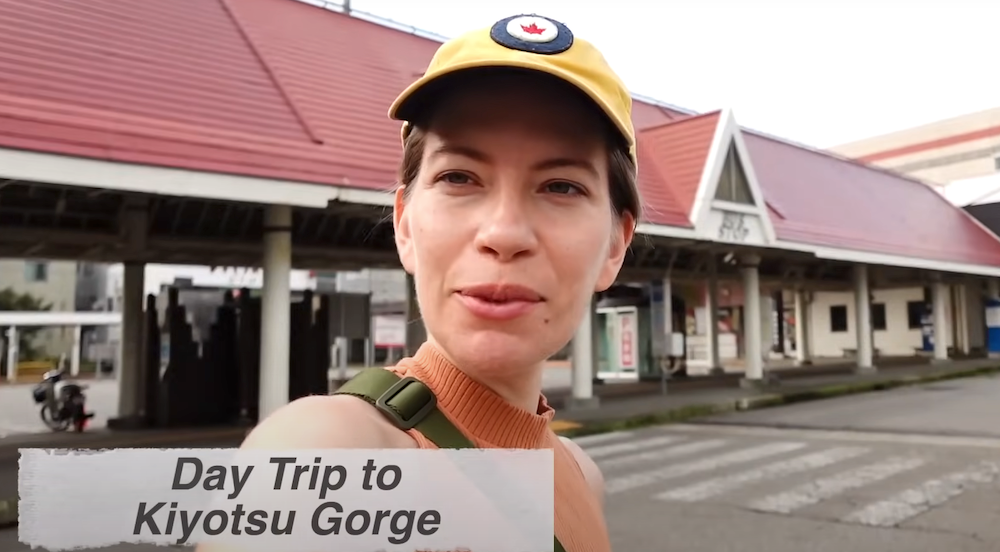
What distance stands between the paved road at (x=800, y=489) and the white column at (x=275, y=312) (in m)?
3.30

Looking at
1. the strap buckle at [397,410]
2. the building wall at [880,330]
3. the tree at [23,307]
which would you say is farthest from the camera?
the tree at [23,307]

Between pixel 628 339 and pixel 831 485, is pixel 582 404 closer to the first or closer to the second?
pixel 831 485

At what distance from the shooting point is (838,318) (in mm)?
34812

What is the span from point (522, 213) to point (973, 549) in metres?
5.45

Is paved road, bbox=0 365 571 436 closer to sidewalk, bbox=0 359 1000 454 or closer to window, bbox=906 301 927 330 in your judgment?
sidewalk, bbox=0 359 1000 454

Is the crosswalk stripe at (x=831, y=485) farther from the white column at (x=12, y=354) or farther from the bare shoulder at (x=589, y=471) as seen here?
the white column at (x=12, y=354)

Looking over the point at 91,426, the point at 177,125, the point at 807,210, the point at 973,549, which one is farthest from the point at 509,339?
the point at 807,210

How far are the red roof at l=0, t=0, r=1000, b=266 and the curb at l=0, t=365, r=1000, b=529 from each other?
130 inches

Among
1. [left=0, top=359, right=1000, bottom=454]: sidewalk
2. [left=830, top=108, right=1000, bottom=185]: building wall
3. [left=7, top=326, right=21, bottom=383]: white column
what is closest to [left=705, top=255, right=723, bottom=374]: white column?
[left=0, top=359, right=1000, bottom=454]: sidewalk

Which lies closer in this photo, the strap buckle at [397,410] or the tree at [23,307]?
the strap buckle at [397,410]

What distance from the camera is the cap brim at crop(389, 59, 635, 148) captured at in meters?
1.01

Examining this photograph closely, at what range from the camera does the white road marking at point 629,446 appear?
9.38 m

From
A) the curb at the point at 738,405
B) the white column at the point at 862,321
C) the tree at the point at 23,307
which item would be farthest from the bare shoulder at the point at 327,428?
the tree at the point at 23,307

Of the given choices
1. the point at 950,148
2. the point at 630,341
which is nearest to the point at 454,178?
the point at 630,341
